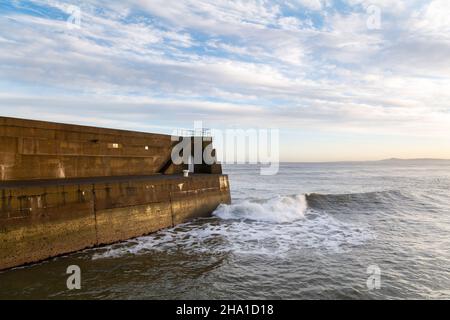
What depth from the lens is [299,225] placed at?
13344 millimetres

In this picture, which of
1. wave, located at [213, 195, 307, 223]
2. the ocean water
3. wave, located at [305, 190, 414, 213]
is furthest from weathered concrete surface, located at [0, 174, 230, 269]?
wave, located at [305, 190, 414, 213]

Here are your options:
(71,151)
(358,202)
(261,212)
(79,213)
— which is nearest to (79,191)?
(79,213)

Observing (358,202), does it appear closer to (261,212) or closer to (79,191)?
(261,212)

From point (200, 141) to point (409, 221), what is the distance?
37.2 ft

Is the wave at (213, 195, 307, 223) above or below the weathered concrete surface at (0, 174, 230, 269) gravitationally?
below

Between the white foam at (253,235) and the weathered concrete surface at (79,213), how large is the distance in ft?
1.88

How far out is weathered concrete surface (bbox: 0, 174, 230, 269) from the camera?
7473mm

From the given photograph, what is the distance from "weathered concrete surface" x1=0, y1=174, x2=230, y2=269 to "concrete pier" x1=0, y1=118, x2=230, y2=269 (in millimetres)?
21

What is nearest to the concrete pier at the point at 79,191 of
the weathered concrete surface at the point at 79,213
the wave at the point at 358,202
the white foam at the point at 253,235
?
the weathered concrete surface at the point at 79,213

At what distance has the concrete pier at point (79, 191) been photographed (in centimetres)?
771

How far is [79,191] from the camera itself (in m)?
9.03

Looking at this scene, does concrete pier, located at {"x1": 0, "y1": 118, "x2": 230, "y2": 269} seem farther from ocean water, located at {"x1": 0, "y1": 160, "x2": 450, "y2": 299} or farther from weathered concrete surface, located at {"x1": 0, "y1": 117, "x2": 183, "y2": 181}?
ocean water, located at {"x1": 0, "y1": 160, "x2": 450, "y2": 299}
